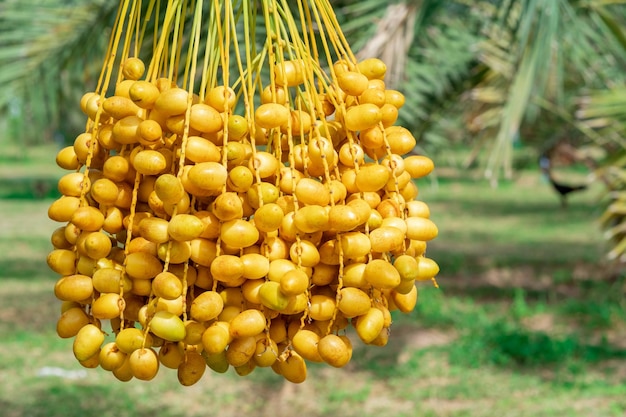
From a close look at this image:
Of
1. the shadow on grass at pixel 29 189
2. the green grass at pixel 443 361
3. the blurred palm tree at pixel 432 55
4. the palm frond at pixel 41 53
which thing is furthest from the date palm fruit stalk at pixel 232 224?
the shadow on grass at pixel 29 189

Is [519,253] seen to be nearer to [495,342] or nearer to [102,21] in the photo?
[495,342]

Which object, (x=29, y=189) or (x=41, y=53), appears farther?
(x=29, y=189)

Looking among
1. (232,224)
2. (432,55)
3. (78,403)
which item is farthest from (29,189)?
(232,224)

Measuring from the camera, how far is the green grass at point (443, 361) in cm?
448

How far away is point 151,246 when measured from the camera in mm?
971

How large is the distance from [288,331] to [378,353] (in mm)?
4556

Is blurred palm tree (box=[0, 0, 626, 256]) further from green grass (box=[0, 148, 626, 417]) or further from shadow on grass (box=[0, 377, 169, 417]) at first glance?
shadow on grass (box=[0, 377, 169, 417])

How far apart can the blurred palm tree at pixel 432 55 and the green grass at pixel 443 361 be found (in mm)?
730

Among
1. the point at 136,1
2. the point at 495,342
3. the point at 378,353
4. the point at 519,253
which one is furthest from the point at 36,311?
the point at 136,1

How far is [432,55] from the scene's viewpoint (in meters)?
4.20

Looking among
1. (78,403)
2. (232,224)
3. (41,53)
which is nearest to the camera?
(232,224)

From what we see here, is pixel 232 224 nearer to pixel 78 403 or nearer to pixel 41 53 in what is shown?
pixel 41 53

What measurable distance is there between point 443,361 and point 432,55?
2.05 metres

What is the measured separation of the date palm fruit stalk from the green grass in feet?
11.5
